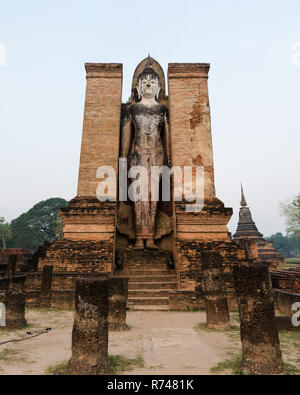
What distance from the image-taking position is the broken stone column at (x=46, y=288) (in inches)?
270

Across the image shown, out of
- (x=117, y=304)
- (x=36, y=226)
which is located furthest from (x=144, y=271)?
(x=36, y=226)

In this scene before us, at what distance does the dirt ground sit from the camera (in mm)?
3178

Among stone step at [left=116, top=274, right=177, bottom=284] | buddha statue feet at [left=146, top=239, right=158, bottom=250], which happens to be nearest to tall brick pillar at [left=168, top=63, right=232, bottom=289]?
stone step at [left=116, top=274, right=177, bottom=284]

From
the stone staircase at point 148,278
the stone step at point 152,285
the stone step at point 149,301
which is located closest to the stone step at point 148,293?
the stone staircase at point 148,278

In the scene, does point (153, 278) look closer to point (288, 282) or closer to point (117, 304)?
point (117, 304)

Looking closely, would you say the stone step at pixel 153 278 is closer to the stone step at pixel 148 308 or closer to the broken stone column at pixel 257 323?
the stone step at pixel 148 308

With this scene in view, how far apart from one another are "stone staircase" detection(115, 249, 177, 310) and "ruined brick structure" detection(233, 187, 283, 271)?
19.0 meters

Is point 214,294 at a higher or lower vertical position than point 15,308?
higher

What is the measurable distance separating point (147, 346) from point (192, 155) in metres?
6.47

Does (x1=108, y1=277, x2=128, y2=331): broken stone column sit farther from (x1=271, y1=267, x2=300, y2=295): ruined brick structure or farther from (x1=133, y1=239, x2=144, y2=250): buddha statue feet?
(x1=271, y1=267, x2=300, y2=295): ruined brick structure

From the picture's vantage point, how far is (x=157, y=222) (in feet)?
33.9
